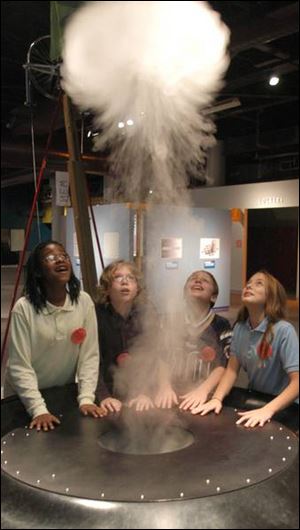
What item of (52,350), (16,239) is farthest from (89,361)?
(16,239)

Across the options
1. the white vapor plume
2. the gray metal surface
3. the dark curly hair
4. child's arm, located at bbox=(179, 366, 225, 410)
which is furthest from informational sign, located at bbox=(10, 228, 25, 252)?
child's arm, located at bbox=(179, 366, 225, 410)

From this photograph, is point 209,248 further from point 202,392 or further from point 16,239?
point 16,239

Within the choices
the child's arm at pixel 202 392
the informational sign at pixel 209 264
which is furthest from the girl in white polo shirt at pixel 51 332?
the informational sign at pixel 209 264

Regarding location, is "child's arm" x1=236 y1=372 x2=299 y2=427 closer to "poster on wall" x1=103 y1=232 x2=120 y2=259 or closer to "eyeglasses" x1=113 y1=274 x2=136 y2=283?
"eyeglasses" x1=113 y1=274 x2=136 y2=283

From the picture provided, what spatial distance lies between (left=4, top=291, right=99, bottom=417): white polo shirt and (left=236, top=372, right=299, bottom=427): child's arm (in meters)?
0.44

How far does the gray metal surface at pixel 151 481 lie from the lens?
906mm

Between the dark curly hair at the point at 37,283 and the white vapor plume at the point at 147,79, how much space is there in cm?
37

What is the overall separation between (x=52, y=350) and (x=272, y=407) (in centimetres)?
64

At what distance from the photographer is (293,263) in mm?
5219

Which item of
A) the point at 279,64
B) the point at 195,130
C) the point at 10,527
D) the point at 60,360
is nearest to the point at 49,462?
the point at 10,527

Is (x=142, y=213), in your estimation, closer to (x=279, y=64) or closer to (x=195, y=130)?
(x=195, y=130)

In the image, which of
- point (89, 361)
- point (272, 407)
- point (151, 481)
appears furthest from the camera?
point (89, 361)

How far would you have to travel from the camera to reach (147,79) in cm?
148

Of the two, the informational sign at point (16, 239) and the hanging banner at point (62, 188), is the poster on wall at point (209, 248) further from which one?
the informational sign at point (16, 239)
